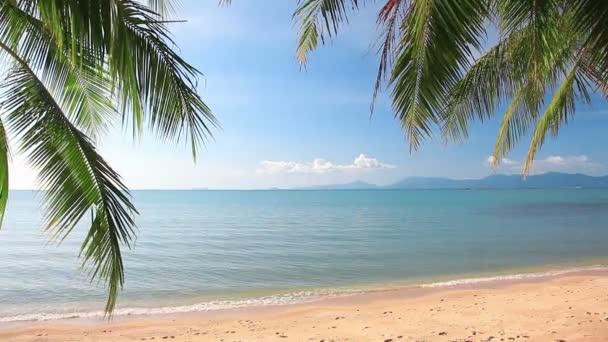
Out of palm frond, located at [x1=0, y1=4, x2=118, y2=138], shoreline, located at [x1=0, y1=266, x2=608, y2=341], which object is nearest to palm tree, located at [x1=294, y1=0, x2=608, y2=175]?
palm frond, located at [x1=0, y1=4, x2=118, y2=138]

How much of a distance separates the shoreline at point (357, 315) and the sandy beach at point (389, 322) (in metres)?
0.02

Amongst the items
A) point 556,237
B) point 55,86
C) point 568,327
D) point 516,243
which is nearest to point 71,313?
point 55,86

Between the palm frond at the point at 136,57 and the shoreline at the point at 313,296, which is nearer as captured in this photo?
the palm frond at the point at 136,57

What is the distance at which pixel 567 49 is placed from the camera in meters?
5.90

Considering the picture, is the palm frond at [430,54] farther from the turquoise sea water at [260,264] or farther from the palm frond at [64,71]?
the turquoise sea water at [260,264]

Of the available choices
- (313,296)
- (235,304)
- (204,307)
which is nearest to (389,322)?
(313,296)

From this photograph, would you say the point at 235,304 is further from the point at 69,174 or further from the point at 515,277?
the point at 515,277

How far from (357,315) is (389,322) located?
88 centimetres

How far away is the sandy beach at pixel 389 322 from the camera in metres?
6.58

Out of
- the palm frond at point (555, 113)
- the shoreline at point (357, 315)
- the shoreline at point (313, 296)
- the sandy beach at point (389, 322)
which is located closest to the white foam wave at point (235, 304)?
the shoreline at point (313, 296)

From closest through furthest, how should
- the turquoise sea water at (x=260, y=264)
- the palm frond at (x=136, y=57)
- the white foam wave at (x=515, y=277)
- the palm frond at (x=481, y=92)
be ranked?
the palm frond at (x=136, y=57), the palm frond at (x=481, y=92), the turquoise sea water at (x=260, y=264), the white foam wave at (x=515, y=277)

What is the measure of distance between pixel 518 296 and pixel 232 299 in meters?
6.11

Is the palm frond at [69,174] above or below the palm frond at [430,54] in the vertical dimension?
below

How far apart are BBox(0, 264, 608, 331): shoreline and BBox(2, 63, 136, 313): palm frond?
5566mm
